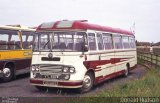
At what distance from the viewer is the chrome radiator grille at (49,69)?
12.0 meters

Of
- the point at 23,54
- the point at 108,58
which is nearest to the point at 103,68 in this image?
the point at 108,58

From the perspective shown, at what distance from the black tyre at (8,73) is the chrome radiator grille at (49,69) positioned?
4114mm

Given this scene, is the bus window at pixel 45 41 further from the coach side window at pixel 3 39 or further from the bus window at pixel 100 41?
the coach side window at pixel 3 39

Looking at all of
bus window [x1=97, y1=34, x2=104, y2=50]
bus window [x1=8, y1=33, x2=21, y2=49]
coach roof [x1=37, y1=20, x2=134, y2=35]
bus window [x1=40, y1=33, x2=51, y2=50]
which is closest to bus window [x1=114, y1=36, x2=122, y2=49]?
bus window [x1=97, y1=34, x2=104, y2=50]

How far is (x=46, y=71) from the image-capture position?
12180mm

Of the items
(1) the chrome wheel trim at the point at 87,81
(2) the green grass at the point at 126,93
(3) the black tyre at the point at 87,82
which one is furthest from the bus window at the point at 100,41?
(2) the green grass at the point at 126,93

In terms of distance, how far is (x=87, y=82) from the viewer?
12.6m

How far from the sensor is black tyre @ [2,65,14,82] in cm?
1585

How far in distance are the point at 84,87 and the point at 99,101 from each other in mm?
4015

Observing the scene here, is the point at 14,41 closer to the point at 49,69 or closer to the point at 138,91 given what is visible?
the point at 49,69

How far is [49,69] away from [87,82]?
159 centimetres

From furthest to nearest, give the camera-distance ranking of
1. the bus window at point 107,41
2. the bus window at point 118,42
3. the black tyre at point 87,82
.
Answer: the bus window at point 118,42 < the bus window at point 107,41 < the black tyre at point 87,82

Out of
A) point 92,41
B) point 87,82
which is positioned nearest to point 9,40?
point 92,41

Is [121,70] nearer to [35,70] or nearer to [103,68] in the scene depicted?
[103,68]
